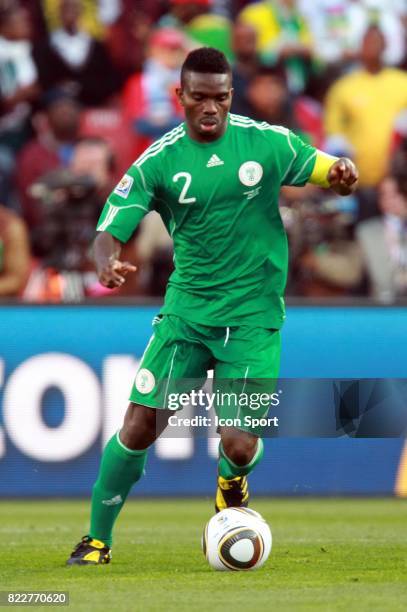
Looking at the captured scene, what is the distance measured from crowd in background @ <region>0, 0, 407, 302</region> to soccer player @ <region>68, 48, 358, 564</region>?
19.9 feet

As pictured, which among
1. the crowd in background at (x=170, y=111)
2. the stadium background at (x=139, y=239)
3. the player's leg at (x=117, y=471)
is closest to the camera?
the player's leg at (x=117, y=471)

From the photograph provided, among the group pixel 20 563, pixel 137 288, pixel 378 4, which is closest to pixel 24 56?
pixel 137 288

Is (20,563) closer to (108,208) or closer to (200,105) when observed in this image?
(108,208)

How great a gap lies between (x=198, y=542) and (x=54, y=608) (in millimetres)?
3037

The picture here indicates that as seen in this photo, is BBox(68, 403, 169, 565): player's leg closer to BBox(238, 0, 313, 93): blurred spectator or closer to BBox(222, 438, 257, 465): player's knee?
BBox(222, 438, 257, 465): player's knee

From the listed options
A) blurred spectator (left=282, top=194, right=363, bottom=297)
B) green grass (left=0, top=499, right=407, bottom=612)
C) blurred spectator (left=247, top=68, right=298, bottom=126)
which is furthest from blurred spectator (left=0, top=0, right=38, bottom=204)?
green grass (left=0, top=499, right=407, bottom=612)

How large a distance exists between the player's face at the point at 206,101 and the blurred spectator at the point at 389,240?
6.46 metres

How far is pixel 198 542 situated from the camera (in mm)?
8156

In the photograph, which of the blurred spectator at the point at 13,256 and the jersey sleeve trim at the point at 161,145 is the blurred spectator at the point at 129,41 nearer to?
the blurred spectator at the point at 13,256

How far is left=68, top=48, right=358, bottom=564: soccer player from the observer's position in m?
6.61

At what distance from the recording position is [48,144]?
1407cm

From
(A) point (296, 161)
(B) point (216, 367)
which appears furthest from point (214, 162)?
(B) point (216, 367)

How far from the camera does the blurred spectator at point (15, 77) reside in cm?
1420

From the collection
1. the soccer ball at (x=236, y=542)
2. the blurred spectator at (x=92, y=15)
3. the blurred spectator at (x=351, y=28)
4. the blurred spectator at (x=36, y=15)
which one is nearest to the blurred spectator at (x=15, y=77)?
the blurred spectator at (x=36, y=15)
